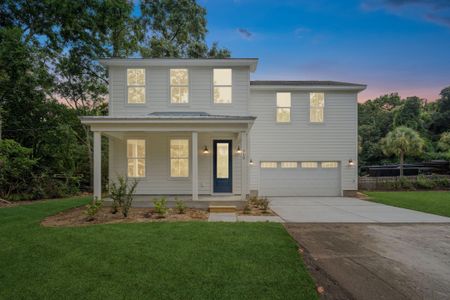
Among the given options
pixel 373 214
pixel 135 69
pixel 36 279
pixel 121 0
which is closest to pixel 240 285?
pixel 36 279

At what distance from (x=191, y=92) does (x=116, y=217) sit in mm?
5874

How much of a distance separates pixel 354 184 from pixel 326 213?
544 centimetres

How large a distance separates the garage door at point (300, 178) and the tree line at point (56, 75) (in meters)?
10.4

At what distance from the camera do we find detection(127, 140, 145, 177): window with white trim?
10.1 m

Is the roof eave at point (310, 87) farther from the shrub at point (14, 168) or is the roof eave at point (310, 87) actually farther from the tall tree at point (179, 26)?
the shrub at point (14, 168)

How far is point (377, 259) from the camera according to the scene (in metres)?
4.29

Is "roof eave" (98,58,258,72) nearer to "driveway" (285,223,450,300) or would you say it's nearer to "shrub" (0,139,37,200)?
"shrub" (0,139,37,200)

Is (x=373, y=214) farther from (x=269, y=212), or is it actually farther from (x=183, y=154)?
(x=183, y=154)

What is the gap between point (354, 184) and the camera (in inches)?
490

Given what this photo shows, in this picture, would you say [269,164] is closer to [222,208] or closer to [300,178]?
[300,178]

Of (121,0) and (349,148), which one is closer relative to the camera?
(349,148)

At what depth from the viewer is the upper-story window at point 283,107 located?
12398 mm

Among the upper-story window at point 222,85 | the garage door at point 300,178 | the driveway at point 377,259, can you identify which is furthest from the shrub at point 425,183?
the upper-story window at point 222,85

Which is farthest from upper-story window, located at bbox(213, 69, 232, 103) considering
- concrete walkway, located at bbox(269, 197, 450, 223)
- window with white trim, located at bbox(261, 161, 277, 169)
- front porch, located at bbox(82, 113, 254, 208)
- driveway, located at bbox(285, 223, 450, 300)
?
driveway, located at bbox(285, 223, 450, 300)
